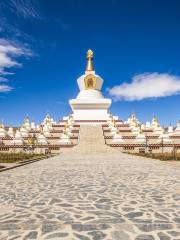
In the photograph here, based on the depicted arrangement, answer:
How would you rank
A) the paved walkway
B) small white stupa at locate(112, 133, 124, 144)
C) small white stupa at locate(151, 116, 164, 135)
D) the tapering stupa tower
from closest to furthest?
the paved walkway → small white stupa at locate(112, 133, 124, 144) → small white stupa at locate(151, 116, 164, 135) → the tapering stupa tower

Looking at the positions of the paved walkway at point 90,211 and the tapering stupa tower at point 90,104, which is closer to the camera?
the paved walkway at point 90,211

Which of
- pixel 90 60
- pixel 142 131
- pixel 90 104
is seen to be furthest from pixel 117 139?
pixel 90 60

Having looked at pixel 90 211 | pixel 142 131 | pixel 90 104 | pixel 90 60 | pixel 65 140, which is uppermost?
pixel 90 60

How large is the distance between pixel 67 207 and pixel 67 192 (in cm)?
195

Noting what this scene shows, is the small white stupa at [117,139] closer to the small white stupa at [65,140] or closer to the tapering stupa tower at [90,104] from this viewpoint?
the small white stupa at [65,140]

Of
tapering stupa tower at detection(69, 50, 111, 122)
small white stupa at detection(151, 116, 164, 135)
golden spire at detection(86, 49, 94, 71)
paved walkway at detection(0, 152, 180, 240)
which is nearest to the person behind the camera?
paved walkway at detection(0, 152, 180, 240)

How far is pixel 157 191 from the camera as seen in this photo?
8711mm

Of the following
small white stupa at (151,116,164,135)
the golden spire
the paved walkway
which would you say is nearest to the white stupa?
small white stupa at (151,116,164,135)

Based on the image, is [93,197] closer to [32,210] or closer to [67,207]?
[67,207]

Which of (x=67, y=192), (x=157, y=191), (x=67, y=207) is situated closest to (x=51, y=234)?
(x=67, y=207)

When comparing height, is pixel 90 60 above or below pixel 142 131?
above

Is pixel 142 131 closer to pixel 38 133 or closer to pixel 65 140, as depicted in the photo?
pixel 65 140

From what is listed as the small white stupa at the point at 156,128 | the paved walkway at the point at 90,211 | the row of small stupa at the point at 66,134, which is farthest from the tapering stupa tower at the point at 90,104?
the paved walkway at the point at 90,211

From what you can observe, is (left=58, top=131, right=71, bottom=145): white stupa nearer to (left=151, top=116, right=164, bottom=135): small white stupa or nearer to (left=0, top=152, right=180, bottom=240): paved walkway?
(left=151, top=116, right=164, bottom=135): small white stupa
